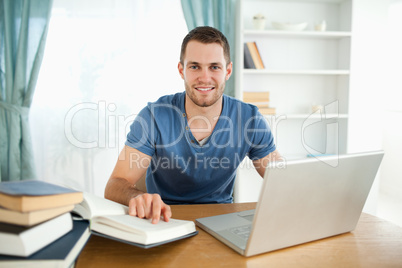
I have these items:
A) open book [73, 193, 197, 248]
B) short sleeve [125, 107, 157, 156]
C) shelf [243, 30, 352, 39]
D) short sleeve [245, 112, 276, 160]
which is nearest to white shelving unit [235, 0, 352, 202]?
shelf [243, 30, 352, 39]

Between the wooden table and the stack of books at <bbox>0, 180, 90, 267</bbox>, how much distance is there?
0.28 ft

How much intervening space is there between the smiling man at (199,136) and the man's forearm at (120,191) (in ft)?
0.52

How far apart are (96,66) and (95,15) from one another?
418mm

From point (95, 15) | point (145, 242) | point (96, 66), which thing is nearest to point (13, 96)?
point (96, 66)

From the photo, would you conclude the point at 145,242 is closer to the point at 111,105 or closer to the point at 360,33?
the point at 111,105

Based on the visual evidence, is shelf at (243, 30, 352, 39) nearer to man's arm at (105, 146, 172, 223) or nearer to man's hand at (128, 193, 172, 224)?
man's arm at (105, 146, 172, 223)

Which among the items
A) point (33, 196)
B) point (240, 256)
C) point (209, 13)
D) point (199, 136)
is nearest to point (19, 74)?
point (209, 13)

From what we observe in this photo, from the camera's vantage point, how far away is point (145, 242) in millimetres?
771

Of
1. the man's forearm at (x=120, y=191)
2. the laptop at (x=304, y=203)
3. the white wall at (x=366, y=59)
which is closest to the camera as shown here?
the laptop at (x=304, y=203)

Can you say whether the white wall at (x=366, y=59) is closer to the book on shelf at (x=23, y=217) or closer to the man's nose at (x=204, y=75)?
the man's nose at (x=204, y=75)

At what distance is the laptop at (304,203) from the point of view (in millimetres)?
739

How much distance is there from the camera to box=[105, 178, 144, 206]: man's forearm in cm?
119

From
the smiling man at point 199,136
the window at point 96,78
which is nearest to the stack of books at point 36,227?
the smiling man at point 199,136

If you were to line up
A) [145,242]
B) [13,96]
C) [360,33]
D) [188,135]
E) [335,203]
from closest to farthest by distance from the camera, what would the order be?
1. [145,242]
2. [335,203]
3. [188,135]
4. [13,96]
5. [360,33]
